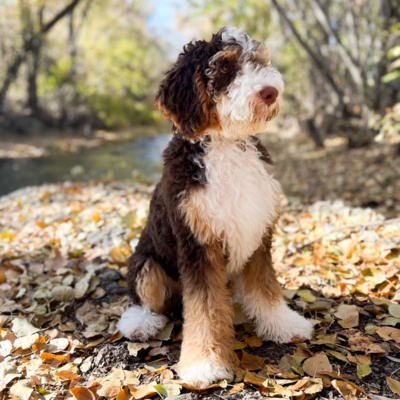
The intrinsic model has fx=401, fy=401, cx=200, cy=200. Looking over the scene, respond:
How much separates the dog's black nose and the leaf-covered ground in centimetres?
160

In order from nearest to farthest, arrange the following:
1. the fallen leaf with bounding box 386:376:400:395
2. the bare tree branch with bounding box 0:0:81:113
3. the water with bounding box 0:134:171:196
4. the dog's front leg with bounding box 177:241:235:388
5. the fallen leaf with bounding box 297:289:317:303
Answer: the fallen leaf with bounding box 386:376:400:395, the dog's front leg with bounding box 177:241:235:388, the fallen leaf with bounding box 297:289:317:303, the water with bounding box 0:134:171:196, the bare tree branch with bounding box 0:0:81:113

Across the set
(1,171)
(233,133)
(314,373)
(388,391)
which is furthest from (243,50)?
(1,171)

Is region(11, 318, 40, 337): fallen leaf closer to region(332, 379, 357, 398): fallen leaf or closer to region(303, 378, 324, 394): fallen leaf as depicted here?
region(303, 378, 324, 394): fallen leaf

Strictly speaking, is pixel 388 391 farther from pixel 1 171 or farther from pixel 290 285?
pixel 1 171

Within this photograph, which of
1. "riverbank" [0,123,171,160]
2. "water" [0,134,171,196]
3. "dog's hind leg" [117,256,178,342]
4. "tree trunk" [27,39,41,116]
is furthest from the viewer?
"tree trunk" [27,39,41,116]

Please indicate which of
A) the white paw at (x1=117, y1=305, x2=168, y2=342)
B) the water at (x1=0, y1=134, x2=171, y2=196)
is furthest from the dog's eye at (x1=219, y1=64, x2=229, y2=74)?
the water at (x1=0, y1=134, x2=171, y2=196)

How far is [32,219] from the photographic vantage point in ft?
19.7

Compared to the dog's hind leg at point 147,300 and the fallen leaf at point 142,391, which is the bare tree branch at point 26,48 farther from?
the fallen leaf at point 142,391

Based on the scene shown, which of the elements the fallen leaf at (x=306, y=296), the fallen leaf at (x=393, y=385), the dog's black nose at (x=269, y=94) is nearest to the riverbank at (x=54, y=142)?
the fallen leaf at (x=306, y=296)

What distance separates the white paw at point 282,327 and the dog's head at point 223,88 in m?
1.28

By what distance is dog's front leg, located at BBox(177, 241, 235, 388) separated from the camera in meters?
2.43

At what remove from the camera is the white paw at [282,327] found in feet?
9.08

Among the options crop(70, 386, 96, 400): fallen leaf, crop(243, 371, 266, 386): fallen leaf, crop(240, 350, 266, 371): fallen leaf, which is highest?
crop(243, 371, 266, 386): fallen leaf

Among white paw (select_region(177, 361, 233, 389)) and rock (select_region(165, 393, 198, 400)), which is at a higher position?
white paw (select_region(177, 361, 233, 389))
